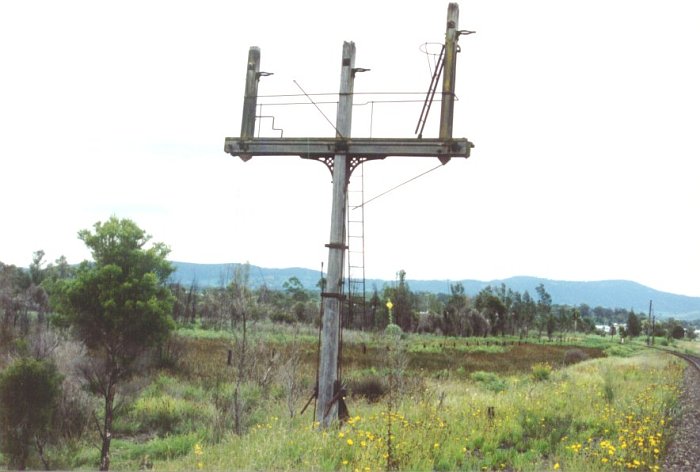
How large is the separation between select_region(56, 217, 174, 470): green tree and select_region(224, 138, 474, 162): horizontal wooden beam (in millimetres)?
11444

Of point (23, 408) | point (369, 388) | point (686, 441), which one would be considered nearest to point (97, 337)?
point (23, 408)

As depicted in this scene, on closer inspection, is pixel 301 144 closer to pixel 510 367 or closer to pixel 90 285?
pixel 90 285

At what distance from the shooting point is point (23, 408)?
12.5 meters

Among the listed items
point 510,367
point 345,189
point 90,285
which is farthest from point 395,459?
point 510,367

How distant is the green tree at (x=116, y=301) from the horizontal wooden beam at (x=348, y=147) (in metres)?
11.4

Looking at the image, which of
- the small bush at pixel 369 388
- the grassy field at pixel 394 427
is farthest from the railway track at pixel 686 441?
the small bush at pixel 369 388

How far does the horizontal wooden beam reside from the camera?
832cm

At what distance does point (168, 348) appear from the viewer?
91.4 feet

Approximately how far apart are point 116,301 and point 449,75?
1480 centimetres

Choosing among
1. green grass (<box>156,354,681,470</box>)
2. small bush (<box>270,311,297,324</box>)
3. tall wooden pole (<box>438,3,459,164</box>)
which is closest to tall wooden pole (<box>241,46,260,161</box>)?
tall wooden pole (<box>438,3,459,164</box>)

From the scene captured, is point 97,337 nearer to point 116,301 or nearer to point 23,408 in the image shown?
point 116,301

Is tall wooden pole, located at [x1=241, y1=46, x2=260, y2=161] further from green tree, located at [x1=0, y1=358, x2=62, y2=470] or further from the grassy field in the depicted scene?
green tree, located at [x1=0, y1=358, x2=62, y2=470]

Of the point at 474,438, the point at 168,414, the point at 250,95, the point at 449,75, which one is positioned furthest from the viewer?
the point at 168,414

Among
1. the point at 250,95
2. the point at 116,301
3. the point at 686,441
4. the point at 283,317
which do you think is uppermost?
the point at 250,95
